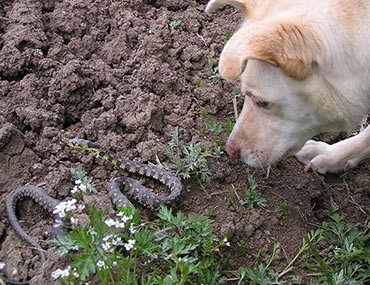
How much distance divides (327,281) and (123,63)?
6.56 feet

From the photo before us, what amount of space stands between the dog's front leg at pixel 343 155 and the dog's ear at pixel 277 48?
3.49 ft

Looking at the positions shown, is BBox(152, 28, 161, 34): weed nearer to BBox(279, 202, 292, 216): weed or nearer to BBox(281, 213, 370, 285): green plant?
BBox(279, 202, 292, 216): weed

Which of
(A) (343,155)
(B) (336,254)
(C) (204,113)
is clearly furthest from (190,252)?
(A) (343,155)

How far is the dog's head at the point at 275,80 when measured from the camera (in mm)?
3074

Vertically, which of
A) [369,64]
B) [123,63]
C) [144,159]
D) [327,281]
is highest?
[369,64]

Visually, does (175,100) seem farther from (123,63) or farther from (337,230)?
(337,230)

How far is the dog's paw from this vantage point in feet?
13.7

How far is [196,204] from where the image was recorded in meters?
3.92

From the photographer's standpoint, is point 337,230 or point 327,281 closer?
point 327,281

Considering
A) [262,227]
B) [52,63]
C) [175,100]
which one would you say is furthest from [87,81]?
[262,227]

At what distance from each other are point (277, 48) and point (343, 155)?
1.36 metres

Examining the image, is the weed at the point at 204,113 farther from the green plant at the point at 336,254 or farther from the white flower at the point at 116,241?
the white flower at the point at 116,241

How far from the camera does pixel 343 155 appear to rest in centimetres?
418

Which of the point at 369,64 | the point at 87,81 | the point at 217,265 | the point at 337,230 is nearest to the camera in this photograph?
the point at 369,64
